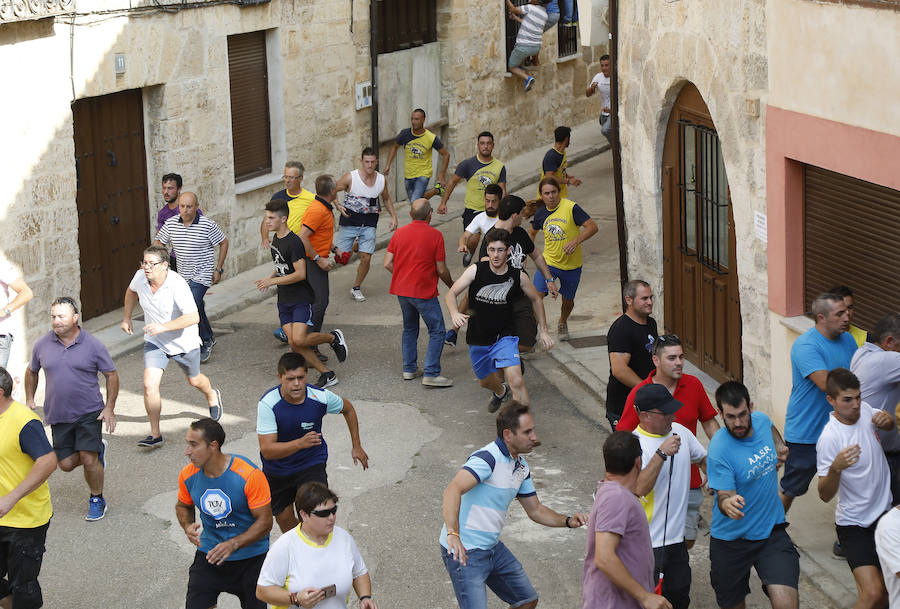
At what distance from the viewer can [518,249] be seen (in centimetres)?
1103

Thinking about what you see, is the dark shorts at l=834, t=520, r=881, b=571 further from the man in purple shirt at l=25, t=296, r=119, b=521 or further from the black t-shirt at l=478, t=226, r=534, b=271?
the man in purple shirt at l=25, t=296, r=119, b=521

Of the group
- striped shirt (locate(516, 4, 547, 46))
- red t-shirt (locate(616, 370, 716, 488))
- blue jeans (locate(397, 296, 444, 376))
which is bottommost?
blue jeans (locate(397, 296, 444, 376))

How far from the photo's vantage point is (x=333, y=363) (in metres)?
12.8

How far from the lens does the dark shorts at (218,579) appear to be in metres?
6.77

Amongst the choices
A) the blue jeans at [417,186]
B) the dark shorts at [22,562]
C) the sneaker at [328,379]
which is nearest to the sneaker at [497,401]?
the sneaker at [328,379]

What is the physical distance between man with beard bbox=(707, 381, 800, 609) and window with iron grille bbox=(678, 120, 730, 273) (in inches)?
184

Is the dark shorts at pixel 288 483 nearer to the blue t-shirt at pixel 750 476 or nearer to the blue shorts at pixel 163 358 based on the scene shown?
the blue t-shirt at pixel 750 476

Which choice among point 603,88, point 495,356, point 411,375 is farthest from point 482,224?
point 603,88

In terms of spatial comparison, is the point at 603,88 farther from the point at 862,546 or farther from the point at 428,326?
the point at 862,546

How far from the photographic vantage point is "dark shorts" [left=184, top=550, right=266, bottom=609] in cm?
677

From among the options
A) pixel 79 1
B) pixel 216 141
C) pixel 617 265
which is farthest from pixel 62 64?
pixel 617 265

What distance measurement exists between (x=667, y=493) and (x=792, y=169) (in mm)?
3711

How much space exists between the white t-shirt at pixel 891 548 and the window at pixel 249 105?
38.8 feet

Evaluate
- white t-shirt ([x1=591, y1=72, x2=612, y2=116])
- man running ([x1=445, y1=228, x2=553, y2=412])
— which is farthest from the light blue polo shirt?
white t-shirt ([x1=591, y1=72, x2=612, y2=116])
